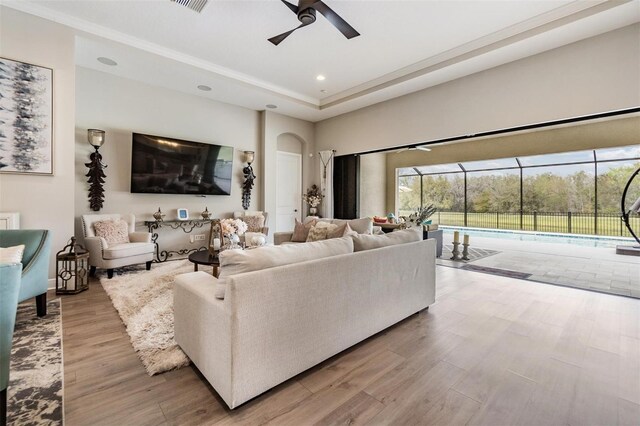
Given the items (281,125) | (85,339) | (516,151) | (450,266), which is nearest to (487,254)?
(450,266)

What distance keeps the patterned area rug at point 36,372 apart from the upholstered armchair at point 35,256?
0.22m

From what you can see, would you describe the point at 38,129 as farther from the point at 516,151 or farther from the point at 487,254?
the point at 516,151

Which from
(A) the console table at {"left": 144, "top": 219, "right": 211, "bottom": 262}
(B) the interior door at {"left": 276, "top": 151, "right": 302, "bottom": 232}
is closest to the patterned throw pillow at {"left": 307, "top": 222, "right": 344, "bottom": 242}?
(A) the console table at {"left": 144, "top": 219, "right": 211, "bottom": 262}

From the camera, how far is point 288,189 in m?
6.83

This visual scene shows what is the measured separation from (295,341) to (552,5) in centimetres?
420

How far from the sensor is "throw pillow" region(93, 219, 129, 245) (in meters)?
4.03

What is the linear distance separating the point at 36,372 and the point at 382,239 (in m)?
2.57

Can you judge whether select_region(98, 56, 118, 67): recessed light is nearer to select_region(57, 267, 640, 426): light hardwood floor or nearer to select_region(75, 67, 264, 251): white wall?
select_region(75, 67, 264, 251): white wall

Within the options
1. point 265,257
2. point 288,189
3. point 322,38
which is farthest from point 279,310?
point 288,189

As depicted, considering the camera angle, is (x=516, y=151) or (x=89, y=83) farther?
(x=516, y=151)

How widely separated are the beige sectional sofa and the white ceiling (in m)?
2.82

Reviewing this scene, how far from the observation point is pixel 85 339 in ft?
7.39

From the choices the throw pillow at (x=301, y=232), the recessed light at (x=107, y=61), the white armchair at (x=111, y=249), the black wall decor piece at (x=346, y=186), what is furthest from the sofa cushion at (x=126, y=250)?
the black wall decor piece at (x=346, y=186)

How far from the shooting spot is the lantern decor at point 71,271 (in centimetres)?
329
